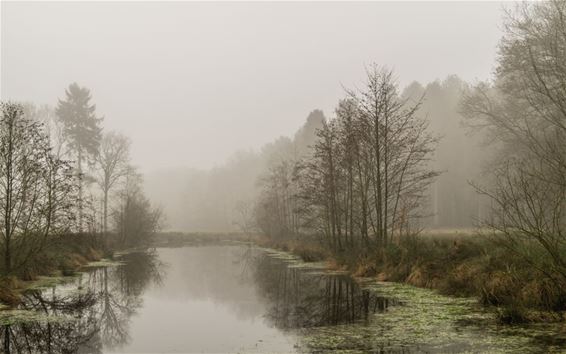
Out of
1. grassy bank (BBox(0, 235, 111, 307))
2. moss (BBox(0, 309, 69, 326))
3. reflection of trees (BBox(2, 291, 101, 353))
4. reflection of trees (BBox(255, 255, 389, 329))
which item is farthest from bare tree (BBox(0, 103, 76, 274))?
reflection of trees (BBox(255, 255, 389, 329))

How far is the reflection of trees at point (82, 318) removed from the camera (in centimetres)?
892

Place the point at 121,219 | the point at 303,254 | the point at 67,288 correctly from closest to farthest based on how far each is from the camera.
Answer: the point at 67,288 → the point at 303,254 → the point at 121,219

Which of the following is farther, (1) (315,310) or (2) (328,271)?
(2) (328,271)

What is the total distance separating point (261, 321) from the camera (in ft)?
37.4

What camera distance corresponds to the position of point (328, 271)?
21.2 m

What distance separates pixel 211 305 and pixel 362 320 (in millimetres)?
Answer: 5407

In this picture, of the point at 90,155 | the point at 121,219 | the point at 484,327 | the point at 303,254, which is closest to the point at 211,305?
the point at 484,327

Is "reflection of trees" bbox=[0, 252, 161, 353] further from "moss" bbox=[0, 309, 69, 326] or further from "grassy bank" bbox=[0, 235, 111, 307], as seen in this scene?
"grassy bank" bbox=[0, 235, 111, 307]

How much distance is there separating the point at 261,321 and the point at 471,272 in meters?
5.81

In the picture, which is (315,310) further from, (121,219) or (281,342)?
(121,219)

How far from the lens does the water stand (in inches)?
334

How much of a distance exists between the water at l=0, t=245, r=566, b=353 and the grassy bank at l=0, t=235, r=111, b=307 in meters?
0.70

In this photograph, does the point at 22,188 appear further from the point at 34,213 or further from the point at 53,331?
the point at 53,331

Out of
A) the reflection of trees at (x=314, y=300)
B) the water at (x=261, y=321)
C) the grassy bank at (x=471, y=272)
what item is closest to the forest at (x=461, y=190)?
the grassy bank at (x=471, y=272)
